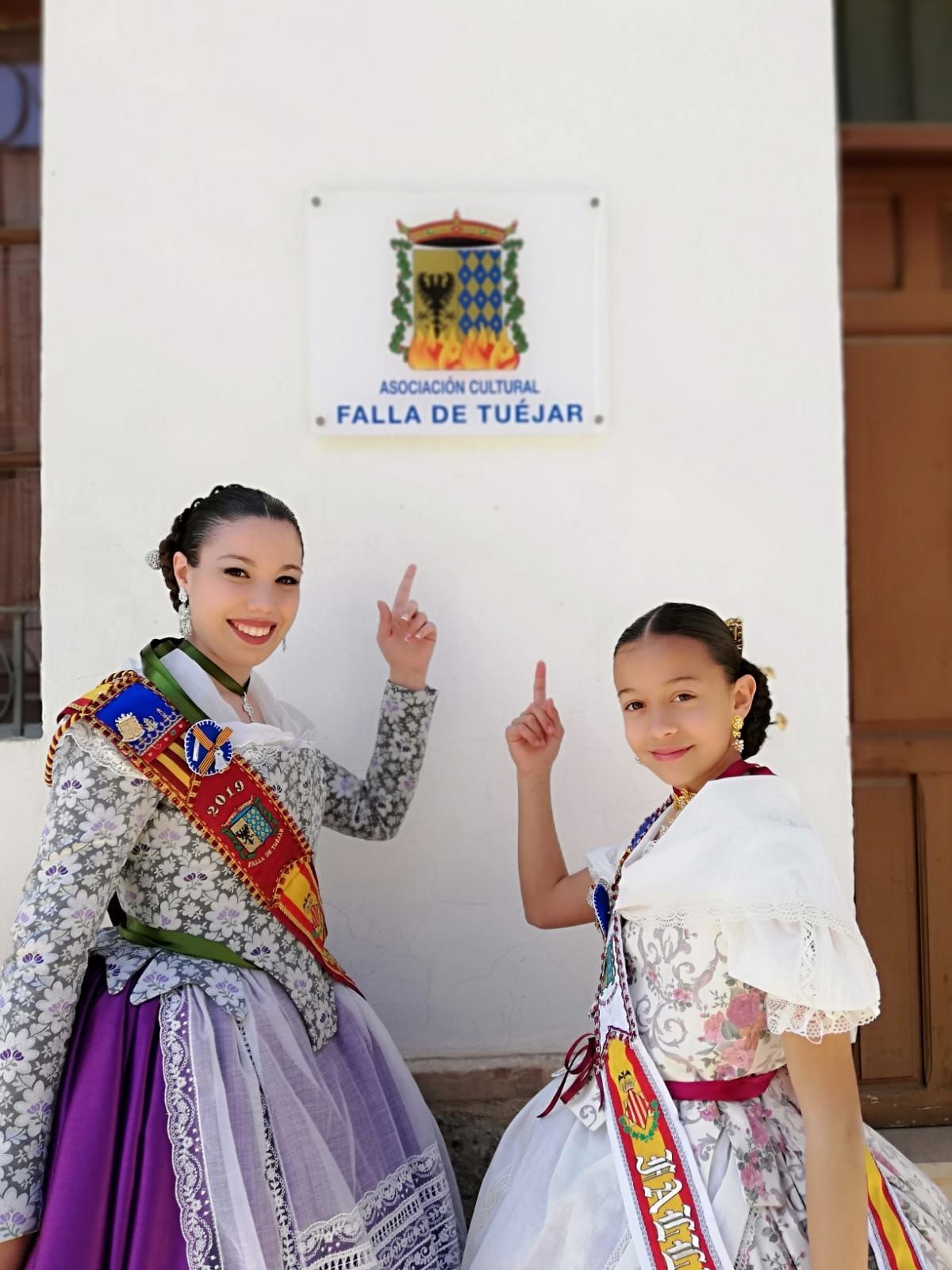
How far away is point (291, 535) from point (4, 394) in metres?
0.94

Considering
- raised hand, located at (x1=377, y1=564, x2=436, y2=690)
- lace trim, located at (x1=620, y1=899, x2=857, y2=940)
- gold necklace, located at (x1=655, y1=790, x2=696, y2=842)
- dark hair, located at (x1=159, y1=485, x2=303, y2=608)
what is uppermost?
dark hair, located at (x1=159, y1=485, x2=303, y2=608)

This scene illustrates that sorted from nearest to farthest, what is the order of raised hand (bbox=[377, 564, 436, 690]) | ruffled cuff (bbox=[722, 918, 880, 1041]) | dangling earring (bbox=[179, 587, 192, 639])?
ruffled cuff (bbox=[722, 918, 880, 1041]) < dangling earring (bbox=[179, 587, 192, 639]) < raised hand (bbox=[377, 564, 436, 690])

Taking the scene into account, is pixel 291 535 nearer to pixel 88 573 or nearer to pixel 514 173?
pixel 88 573

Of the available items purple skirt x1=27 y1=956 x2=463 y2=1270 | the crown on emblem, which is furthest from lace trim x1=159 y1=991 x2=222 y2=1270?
the crown on emblem

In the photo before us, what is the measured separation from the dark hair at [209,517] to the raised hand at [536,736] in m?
0.51

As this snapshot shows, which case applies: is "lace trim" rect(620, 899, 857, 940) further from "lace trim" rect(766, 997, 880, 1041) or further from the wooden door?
the wooden door

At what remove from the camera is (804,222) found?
2.47 meters

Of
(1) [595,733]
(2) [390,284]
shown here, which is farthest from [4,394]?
(1) [595,733]

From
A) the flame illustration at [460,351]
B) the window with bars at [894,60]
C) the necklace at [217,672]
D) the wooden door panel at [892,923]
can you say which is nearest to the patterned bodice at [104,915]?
the necklace at [217,672]

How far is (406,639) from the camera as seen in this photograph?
232cm

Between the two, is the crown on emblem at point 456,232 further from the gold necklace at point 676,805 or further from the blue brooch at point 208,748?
the gold necklace at point 676,805

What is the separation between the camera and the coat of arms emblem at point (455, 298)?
2.40m

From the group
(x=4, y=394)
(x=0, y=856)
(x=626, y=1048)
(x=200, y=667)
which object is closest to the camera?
(x=626, y=1048)

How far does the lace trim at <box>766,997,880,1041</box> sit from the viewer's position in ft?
5.05
